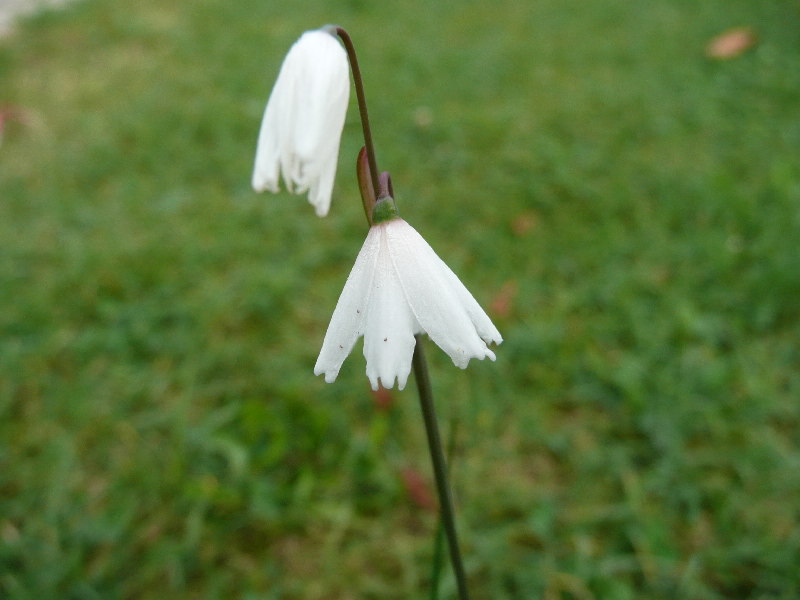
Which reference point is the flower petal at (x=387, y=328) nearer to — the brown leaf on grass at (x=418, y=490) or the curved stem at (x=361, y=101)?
the curved stem at (x=361, y=101)

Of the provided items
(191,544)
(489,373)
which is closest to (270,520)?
(191,544)

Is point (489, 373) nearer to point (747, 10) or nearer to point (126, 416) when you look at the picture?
point (126, 416)

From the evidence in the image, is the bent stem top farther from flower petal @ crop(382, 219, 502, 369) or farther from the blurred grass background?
the blurred grass background

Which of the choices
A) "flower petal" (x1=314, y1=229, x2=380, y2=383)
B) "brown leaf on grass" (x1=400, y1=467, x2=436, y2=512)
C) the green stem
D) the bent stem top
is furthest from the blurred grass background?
the bent stem top

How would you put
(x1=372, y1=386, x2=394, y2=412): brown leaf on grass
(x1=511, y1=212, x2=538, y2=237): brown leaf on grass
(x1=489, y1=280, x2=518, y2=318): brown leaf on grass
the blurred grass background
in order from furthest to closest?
(x1=511, y1=212, x2=538, y2=237): brown leaf on grass < (x1=489, y1=280, x2=518, y2=318): brown leaf on grass < (x1=372, y1=386, x2=394, y2=412): brown leaf on grass < the blurred grass background

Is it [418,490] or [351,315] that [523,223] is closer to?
[418,490]

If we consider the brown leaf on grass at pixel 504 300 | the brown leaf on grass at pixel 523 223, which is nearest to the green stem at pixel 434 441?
the brown leaf on grass at pixel 504 300
